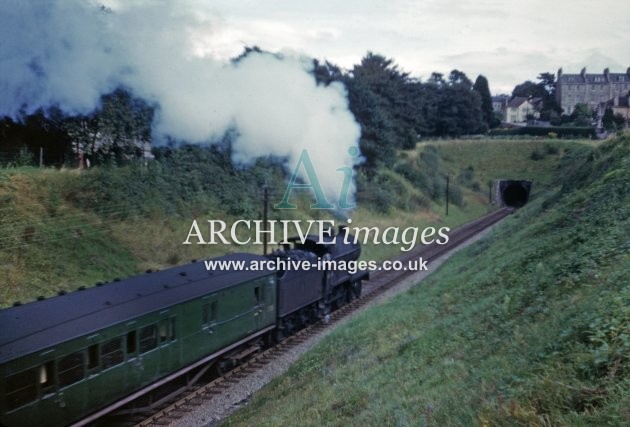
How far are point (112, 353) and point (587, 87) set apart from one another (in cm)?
10183

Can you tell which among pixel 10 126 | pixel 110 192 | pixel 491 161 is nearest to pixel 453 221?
pixel 491 161

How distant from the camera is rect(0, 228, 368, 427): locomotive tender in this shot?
8750 mm

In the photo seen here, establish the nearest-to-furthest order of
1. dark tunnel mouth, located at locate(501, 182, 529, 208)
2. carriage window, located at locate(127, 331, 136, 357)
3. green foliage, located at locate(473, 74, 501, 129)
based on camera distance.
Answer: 1. carriage window, located at locate(127, 331, 136, 357)
2. dark tunnel mouth, located at locate(501, 182, 529, 208)
3. green foliage, located at locate(473, 74, 501, 129)

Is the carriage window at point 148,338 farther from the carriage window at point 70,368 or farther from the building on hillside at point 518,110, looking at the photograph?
the building on hillside at point 518,110

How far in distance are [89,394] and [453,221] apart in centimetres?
4033

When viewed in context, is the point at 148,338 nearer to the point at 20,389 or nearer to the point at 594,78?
the point at 20,389

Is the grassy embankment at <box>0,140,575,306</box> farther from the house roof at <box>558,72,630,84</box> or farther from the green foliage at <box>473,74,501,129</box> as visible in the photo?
the house roof at <box>558,72,630,84</box>

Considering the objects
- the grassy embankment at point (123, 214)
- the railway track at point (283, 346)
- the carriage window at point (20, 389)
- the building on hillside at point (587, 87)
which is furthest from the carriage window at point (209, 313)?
the building on hillside at point (587, 87)

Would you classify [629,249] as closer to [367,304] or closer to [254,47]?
[367,304]

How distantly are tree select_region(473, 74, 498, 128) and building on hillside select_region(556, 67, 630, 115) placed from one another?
1427 cm

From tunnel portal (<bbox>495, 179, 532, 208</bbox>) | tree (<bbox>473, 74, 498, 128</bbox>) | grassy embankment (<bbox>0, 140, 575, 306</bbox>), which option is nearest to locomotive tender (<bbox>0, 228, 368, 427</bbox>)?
grassy embankment (<bbox>0, 140, 575, 306</bbox>)

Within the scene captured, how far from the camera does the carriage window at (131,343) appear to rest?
1084 centimetres

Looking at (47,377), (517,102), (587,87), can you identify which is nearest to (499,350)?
(47,377)

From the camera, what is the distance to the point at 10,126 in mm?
22609
